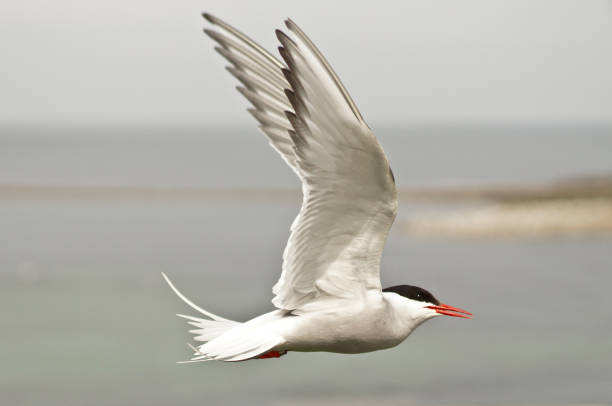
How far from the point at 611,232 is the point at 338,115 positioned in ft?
109

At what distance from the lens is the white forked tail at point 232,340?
327 centimetres

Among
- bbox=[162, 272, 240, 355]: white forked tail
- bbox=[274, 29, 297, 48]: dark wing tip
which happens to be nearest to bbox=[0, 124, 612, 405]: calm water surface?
bbox=[162, 272, 240, 355]: white forked tail

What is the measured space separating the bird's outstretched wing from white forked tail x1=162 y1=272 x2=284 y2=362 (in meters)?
0.18

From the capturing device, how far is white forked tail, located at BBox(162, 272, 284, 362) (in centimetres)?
327

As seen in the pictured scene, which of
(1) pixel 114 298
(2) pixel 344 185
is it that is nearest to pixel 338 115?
(2) pixel 344 185

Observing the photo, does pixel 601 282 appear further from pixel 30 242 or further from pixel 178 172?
pixel 178 172

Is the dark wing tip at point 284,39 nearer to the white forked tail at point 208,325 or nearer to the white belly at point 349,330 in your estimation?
the white belly at point 349,330

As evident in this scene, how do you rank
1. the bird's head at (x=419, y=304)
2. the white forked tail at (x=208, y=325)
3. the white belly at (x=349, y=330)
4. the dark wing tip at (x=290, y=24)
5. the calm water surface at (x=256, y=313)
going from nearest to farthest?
the dark wing tip at (x=290, y=24), the white belly at (x=349, y=330), the bird's head at (x=419, y=304), the white forked tail at (x=208, y=325), the calm water surface at (x=256, y=313)

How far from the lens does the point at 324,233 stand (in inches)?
134

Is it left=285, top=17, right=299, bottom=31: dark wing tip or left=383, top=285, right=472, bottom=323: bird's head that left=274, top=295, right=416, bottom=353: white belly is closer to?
left=383, top=285, right=472, bottom=323: bird's head

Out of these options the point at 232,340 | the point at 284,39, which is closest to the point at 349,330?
the point at 232,340

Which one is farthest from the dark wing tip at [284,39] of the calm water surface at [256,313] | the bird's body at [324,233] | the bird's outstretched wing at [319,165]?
the calm water surface at [256,313]

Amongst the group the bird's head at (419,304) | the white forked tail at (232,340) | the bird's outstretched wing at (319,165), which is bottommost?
the white forked tail at (232,340)

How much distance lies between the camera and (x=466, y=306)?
24.5 m
